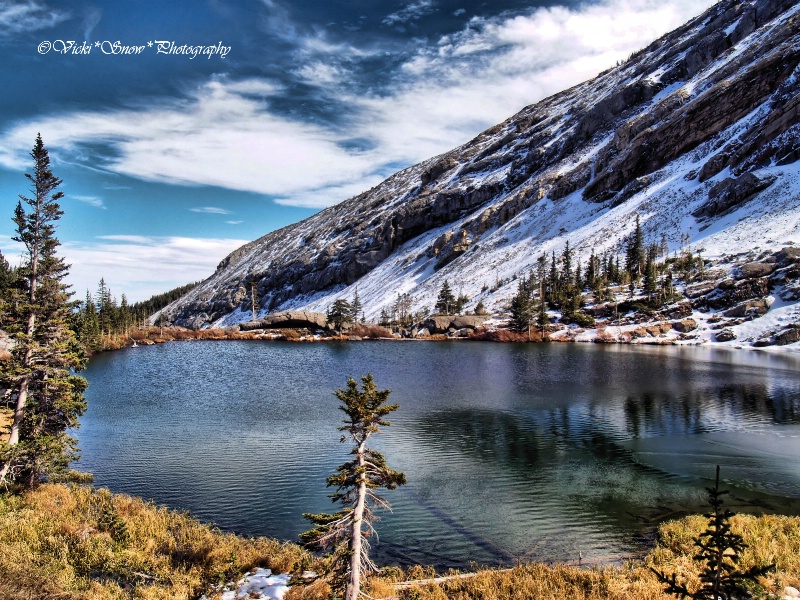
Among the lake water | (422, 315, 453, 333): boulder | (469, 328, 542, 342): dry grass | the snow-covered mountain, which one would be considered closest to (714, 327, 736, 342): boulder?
the snow-covered mountain

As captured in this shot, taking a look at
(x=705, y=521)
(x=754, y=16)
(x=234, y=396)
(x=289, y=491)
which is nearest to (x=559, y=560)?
(x=705, y=521)

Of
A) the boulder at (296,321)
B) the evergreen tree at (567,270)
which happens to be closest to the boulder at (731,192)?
the evergreen tree at (567,270)

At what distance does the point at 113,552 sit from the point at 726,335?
8188cm

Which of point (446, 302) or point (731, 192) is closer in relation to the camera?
point (731, 192)

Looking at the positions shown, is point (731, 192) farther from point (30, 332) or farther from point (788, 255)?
point (30, 332)

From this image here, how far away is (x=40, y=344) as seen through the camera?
17891 mm

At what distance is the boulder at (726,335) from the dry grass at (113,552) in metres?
77.4

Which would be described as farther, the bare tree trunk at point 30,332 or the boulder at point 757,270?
the boulder at point 757,270

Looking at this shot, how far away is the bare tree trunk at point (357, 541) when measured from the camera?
995cm

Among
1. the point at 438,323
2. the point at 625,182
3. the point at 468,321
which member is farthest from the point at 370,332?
the point at 625,182

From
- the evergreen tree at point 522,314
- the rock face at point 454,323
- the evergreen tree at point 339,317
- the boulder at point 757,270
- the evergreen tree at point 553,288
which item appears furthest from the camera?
the evergreen tree at point 339,317

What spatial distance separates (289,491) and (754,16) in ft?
621

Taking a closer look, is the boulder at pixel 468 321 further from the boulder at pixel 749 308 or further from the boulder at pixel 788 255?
the boulder at pixel 788 255

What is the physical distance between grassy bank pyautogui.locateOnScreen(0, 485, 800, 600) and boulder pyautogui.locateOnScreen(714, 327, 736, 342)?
219 ft
